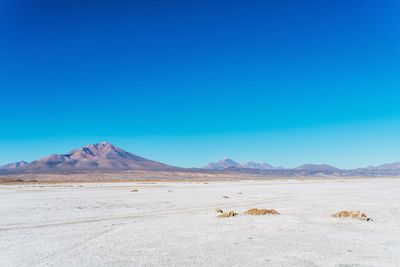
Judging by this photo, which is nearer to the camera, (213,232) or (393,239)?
(393,239)

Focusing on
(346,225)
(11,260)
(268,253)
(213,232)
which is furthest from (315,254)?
(11,260)

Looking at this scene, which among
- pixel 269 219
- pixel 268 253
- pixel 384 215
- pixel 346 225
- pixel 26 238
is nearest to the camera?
pixel 268 253

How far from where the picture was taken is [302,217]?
16.3 meters

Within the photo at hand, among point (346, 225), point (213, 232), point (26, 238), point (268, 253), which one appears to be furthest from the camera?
point (346, 225)

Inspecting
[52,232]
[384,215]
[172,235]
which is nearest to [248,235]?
[172,235]

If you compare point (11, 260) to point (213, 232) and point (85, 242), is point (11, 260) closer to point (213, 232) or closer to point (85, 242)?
point (85, 242)

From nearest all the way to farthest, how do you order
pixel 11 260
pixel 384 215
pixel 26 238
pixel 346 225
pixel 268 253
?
pixel 11 260 < pixel 268 253 < pixel 26 238 < pixel 346 225 < pixel 384 215

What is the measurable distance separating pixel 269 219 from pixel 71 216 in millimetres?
9432

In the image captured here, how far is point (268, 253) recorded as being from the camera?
30.7ft

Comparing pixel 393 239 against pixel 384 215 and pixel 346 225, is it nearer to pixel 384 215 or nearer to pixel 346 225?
pixel 346 225

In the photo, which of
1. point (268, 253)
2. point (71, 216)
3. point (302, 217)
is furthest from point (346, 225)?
point (71, 216)

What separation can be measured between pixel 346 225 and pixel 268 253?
5.95 m

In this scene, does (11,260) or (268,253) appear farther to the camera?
(268,253)

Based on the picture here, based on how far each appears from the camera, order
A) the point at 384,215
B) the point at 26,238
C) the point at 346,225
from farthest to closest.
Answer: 1. the point at 384,215
2. the point at 346,225
3. the point at 26,238
